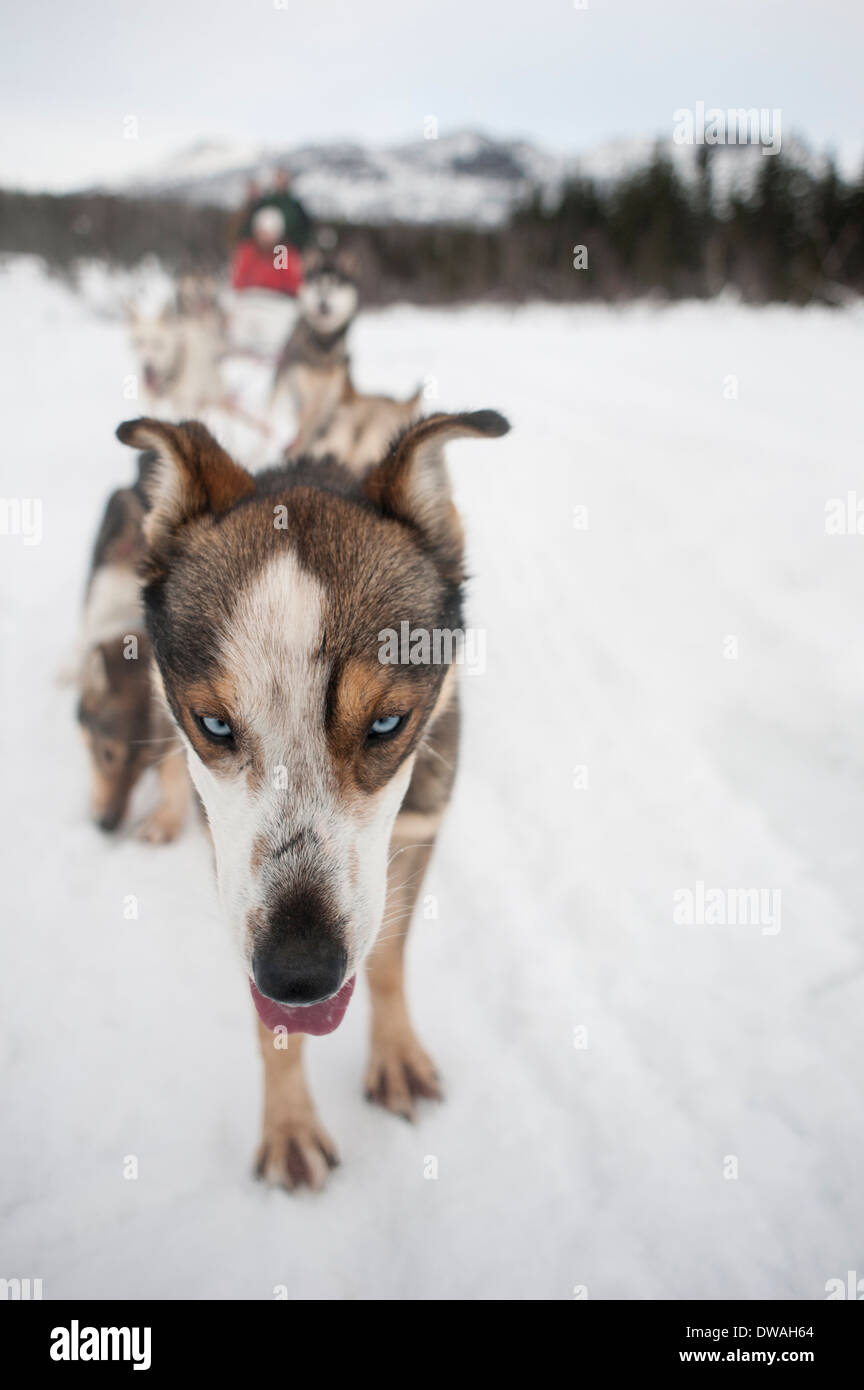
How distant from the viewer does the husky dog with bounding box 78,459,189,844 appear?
3201 millimetres

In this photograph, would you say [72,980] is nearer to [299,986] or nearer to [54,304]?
[299,986]

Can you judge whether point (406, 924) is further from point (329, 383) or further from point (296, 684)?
point (329, 383)

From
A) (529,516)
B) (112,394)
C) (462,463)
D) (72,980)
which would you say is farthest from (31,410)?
(72,980)

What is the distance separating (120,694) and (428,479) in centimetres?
191

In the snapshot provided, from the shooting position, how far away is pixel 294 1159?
7.55ft

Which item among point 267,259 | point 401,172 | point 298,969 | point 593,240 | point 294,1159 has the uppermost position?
point 401,172

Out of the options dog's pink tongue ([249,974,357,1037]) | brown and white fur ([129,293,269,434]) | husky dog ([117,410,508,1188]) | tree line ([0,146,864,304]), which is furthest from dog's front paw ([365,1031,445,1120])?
tree line ([0,146,864,304])

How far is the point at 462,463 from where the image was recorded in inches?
305

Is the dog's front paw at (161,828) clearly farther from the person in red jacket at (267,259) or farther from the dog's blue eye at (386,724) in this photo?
the person in red jacket at (267,259)

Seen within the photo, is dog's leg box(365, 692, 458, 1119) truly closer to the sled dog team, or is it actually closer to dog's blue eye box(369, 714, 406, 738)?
the sled dog team

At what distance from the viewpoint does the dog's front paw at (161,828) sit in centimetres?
350

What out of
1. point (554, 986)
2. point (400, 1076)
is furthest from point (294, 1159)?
point (554, 986)

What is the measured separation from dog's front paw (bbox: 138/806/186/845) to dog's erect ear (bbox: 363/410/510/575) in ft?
6.96

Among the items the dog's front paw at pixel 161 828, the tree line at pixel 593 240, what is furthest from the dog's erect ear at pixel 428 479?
the tree line at pixel 593 240
